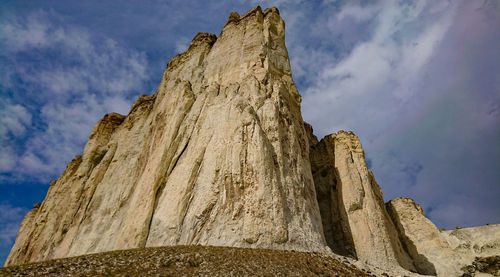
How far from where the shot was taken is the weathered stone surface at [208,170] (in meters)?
18.5

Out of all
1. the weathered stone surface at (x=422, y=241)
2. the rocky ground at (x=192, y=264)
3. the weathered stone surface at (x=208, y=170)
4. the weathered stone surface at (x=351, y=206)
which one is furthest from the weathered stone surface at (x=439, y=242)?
the rocky ground at (x=192, y=264)

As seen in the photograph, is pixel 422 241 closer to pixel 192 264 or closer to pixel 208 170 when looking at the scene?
pixel 208 170

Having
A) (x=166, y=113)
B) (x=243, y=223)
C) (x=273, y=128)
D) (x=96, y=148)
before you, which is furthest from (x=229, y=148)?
(x=96, y=148)

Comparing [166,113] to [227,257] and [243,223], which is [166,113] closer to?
[243,223]

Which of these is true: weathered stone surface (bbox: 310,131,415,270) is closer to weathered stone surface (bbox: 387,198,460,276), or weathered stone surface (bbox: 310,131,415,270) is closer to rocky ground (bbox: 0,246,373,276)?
weathered stone surface (bbox: 387,198,460,276)

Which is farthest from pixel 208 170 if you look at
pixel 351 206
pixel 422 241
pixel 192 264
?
pixel 422 241

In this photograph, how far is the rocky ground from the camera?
12.5 m

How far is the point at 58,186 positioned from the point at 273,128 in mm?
29613

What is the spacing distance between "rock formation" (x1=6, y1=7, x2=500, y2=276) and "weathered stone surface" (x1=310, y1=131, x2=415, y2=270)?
0.10m

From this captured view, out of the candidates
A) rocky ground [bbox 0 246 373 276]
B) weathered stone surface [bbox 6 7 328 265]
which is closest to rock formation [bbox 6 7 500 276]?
weathered stone surface [bbox 6 7 328 265]

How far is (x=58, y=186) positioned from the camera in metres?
38.6

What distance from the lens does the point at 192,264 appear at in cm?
1350

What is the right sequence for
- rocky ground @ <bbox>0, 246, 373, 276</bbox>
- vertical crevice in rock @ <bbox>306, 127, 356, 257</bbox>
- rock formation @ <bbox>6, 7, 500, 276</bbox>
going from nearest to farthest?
rocky ground @ <bbox>0, 246, 373, 276</bbox>, rock formation @ <bbox>6, 7, 500, 276</bbox>, vertical crevice in rock @ <bbox>306, 127, 356, 257</bbox>

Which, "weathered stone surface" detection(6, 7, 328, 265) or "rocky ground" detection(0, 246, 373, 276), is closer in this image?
"rocky ground" detection(0, 246, 373, 276)
